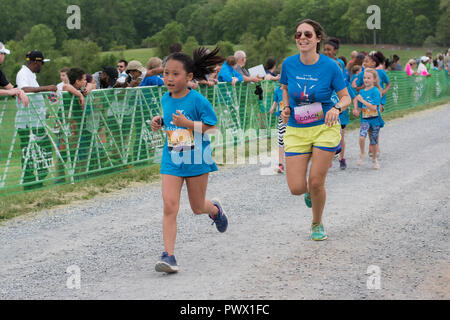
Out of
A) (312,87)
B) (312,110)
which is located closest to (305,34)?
(312,87)

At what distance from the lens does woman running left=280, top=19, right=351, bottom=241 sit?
579 centimetres

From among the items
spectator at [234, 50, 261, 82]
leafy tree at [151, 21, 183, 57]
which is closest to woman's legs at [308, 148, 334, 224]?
spectator at [234, 50, 261, 82]

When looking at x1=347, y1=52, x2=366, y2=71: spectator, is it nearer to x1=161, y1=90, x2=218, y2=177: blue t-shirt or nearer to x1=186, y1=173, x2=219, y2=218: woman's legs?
x1=186, y1=173, x2=219, y2=218: woman's legs

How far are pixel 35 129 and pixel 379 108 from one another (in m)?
5.73

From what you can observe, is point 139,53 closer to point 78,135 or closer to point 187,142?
point 78,135

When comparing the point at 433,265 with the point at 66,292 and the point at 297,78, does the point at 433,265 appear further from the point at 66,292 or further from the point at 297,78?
the point at 66,292

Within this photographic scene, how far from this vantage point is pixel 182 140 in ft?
16.8

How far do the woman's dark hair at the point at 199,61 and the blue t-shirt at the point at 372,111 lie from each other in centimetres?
564

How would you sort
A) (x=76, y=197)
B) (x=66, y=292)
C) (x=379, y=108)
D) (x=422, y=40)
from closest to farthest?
1. (x=66, y=292)
2. (x=76, y=197)
3. (x=379, y=108)
4. (x=422, y=40)

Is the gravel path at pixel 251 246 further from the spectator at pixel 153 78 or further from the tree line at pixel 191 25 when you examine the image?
the tree line at pixel 191 25

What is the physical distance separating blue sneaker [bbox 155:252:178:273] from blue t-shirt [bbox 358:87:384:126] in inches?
257

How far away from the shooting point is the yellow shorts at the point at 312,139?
5.83 metres

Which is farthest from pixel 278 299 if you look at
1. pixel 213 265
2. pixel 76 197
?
pixel 76 197
